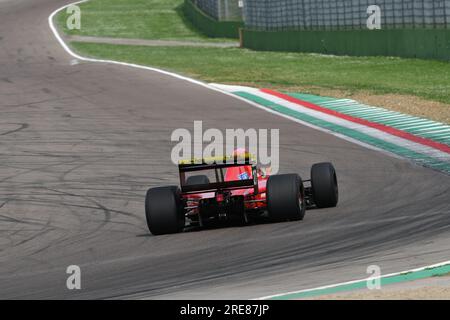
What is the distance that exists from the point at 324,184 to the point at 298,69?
23844 mm

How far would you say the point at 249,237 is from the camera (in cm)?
1273

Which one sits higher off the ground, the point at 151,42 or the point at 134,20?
the point at 134,20

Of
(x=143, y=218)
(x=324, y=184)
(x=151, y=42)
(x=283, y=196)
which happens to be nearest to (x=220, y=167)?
(x=283, y=196)

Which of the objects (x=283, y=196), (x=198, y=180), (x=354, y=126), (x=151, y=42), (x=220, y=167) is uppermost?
(x=220, y=167)

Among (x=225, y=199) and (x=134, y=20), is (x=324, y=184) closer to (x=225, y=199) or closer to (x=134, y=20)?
(x=225, y=199)

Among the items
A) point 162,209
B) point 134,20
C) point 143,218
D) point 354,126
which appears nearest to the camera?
point 162,209

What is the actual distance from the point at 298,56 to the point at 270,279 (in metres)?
33.0

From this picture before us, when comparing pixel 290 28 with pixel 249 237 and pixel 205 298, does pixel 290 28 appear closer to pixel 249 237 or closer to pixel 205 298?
pixel 249 237

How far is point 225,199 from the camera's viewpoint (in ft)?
43.6

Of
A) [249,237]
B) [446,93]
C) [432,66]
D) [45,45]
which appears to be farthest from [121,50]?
[249,237]

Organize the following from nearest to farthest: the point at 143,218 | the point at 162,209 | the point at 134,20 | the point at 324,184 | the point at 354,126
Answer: the point at 162,209, the point at 324,184, the point at 143,218, the point at 354,126, the point at 134,20
